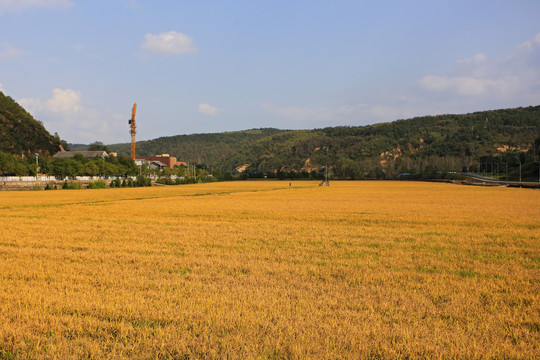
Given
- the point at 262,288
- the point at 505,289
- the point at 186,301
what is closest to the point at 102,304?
the point at 186,301

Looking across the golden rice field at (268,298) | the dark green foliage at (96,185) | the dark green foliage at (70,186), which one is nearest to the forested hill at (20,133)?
the dark green foliage at (96,185)

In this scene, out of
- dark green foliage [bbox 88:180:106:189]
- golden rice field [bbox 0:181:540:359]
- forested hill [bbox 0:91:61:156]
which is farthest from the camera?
forested hill [bbox 0:91:61:156]

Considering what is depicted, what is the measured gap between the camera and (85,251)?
519 inches

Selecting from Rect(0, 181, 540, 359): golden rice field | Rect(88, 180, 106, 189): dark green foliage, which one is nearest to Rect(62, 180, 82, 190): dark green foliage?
Rect(88, 180, 106, 189): dark green foliage

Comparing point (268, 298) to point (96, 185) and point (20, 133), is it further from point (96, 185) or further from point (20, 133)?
point (20, 133)

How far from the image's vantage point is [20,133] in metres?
153

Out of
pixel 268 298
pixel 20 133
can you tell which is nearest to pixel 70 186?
pixel 20 133

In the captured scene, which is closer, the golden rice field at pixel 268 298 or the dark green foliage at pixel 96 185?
the golden rice field at pixel 268 298

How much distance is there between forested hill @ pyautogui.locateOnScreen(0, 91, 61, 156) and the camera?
14362 centimetres

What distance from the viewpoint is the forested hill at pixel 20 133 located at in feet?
471

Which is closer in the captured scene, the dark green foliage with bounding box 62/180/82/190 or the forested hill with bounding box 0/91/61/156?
the dark green foliage with bounding box 62/180/82/190

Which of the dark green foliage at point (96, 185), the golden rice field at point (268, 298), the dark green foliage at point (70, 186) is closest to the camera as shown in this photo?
the golden rice field at point (268, 298)

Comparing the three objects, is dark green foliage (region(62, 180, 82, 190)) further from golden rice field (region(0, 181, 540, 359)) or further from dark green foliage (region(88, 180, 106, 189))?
golden rice field (region(0, 181, 540, 359))

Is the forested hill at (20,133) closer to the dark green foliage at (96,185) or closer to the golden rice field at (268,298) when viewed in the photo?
the dark green foliage at (96,185)
